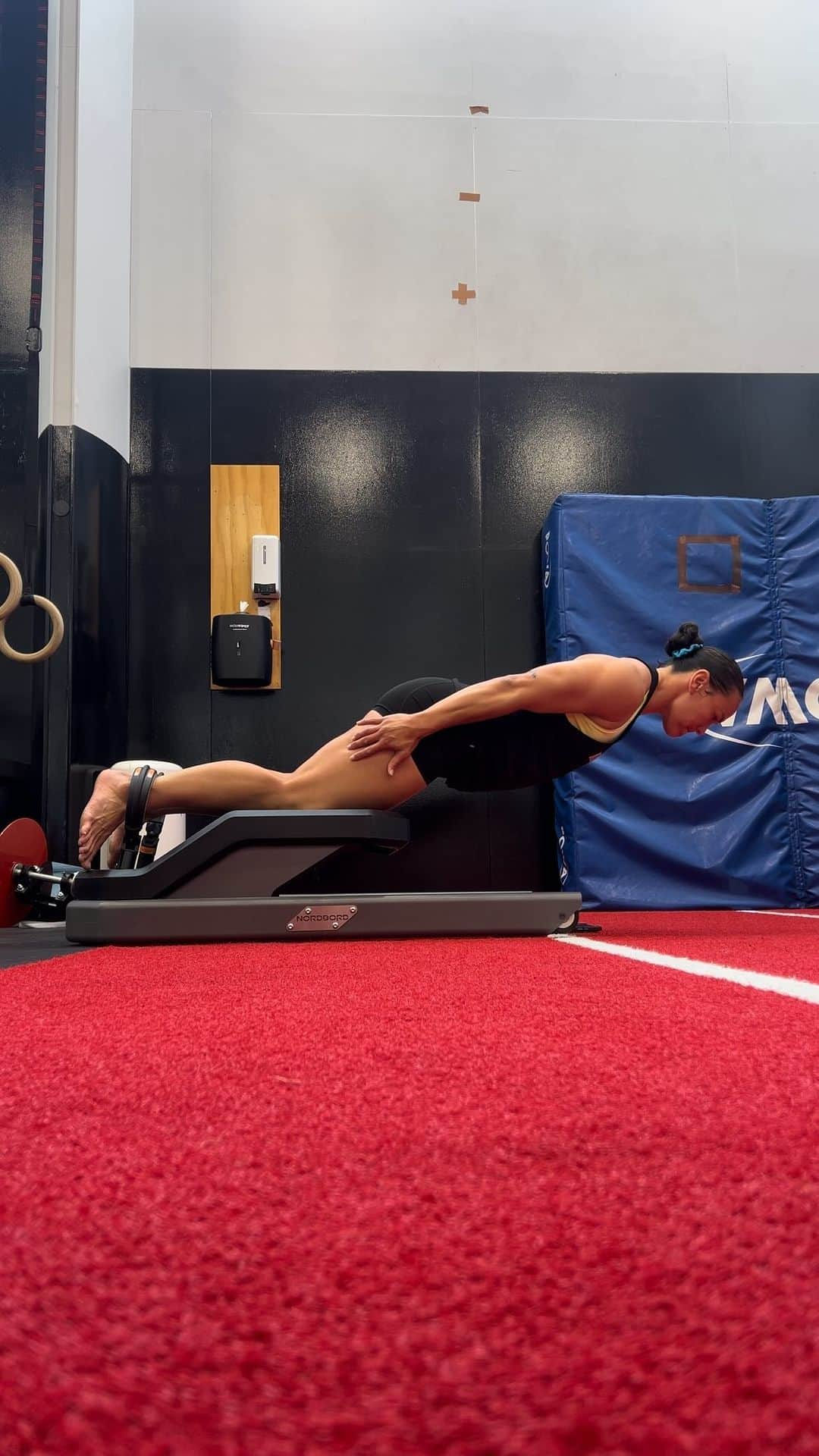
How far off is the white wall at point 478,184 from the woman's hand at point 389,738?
2.98 m

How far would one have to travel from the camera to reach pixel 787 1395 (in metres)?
0.38

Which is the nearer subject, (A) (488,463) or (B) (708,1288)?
(B) (708,1288)

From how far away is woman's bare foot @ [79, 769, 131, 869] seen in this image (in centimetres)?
290

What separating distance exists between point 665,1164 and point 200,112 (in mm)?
6028

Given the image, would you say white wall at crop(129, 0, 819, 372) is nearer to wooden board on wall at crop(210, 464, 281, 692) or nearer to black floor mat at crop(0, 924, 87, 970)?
wooden board on wall at crop(210, 464, 281, 692)

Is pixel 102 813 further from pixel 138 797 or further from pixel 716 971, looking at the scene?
pixel 716 971

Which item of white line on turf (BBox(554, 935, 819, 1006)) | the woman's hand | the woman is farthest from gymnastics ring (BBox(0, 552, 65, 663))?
white line on turf (BBox(554, 935, 819, 1006))

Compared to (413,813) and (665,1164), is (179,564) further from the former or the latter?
(665,1164)

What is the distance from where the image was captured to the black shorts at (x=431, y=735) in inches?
122

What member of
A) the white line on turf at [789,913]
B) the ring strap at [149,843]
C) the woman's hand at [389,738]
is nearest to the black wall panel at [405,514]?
the white line on turf at [789,913]

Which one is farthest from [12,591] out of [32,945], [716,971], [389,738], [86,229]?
[716,971]

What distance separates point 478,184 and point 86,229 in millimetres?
2123

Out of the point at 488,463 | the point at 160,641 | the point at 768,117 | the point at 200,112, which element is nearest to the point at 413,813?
the point at 160,641

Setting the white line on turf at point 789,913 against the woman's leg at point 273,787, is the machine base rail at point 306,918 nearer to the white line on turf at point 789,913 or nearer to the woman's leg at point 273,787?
the woman's leg at point 273,787
